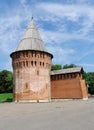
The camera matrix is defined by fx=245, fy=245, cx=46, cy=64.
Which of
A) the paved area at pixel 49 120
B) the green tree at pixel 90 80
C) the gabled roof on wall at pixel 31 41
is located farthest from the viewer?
the green tree at pixel 90 80

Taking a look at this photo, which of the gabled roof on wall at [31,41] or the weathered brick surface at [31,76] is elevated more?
the gabled roof on wall at [31,41]

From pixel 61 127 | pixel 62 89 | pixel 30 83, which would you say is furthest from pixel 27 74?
pixel 61 127

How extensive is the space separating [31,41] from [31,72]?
5.70 m

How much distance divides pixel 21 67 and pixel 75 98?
9.72 metres

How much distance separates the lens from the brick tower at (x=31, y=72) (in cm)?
3769

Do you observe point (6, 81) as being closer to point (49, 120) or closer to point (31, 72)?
point (31, 72)

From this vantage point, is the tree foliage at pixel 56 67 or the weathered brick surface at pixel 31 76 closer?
the weathered brick surface at pixel 31 76

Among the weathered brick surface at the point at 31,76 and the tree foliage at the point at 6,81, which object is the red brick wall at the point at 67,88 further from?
the tree foliage at the point at 6,81

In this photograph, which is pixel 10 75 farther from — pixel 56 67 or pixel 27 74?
pixel 27 74

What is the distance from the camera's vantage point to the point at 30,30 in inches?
1692

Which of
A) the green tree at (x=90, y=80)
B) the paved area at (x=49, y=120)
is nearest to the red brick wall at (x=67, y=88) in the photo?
the paved area at (x=49, y=120)

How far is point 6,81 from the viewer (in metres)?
68.8

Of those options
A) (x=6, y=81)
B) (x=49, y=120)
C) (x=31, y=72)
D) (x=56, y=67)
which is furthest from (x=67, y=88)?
(x=6, y=81)

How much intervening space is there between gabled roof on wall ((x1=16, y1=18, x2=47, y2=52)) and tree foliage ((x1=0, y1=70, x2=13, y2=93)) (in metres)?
27.0
